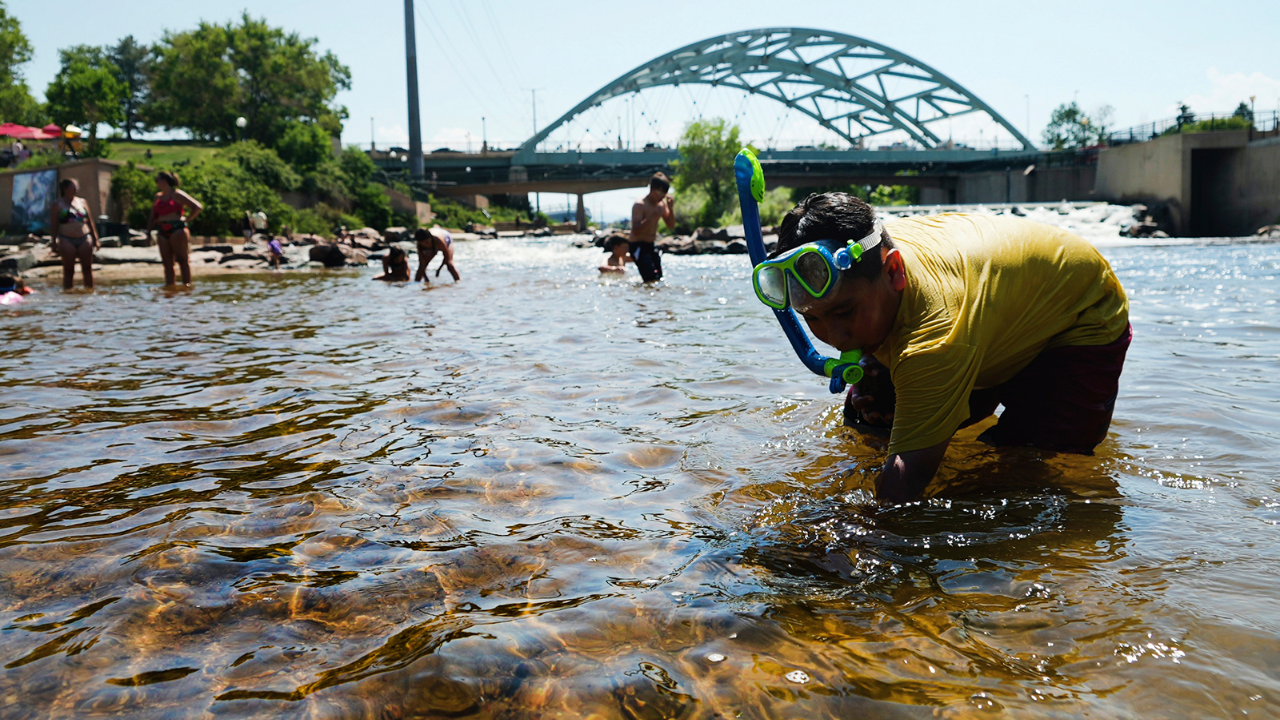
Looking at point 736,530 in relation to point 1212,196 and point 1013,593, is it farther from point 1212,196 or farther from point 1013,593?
point 1212,196

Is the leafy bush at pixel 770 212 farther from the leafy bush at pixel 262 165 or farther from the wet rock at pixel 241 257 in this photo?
the wet rock at pixel 241 257

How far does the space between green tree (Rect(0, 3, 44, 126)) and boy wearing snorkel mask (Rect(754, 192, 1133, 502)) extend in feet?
238

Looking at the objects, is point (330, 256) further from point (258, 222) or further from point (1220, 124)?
point (1220, 124)

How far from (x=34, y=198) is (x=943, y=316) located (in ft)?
128

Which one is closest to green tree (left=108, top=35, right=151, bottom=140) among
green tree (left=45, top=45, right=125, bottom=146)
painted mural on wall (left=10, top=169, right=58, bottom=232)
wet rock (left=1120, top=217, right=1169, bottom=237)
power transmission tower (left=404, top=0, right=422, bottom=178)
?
green tree (left=45, top=45, right=125, bottom=146)

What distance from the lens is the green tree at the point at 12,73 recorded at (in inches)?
2281

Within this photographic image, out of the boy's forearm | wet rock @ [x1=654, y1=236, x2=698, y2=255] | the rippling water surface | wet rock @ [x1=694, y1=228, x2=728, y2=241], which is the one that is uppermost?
wet rock @ [x1=694, y1=228, x2=728, y2=241]

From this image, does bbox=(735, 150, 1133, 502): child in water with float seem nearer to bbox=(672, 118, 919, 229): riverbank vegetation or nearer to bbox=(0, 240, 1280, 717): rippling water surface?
bbox=(0, 240, 1280, 717): rippling water surface

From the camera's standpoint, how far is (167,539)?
2.94 metres

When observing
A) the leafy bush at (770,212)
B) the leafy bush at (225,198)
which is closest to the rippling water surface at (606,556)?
the leafy bush at (225,198)

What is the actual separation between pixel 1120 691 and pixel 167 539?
2.97m

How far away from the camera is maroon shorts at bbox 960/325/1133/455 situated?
3.56 meters

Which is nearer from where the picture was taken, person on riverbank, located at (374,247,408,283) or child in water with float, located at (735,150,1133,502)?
child in water with float, located at (735,150,1133,502)

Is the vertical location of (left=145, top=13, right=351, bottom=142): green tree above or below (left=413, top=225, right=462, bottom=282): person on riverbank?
above
